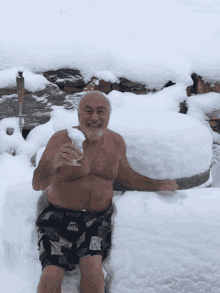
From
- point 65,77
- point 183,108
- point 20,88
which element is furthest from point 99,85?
point 183,108

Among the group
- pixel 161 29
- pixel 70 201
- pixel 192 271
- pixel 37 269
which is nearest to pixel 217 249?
pixel 192 271

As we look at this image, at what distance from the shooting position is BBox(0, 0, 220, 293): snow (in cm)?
116

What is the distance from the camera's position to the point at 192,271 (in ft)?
3.79

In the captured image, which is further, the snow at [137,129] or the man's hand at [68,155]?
the snow at [137,129]

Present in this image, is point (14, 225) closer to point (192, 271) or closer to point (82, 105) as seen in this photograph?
point (82, 105)

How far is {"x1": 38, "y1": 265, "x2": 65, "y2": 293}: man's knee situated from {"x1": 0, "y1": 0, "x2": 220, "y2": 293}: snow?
112mm

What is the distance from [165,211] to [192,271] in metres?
0.30

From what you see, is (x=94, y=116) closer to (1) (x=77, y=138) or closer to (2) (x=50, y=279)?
(1) (x=77, y=138)

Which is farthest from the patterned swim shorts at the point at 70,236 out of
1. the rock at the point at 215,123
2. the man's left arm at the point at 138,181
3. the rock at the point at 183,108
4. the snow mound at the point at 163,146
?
the rock at the point at 215,123

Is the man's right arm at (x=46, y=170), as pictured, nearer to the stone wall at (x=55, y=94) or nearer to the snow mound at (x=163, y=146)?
the snow mound at (x=163, y=146)

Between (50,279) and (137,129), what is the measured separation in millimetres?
1069

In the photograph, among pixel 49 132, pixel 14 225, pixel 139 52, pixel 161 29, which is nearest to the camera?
pixel 14 225

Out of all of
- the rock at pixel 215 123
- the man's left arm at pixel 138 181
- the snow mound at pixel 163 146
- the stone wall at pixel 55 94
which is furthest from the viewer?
the rock at pixel 215 123

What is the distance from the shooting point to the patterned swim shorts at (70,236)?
1043 mm
